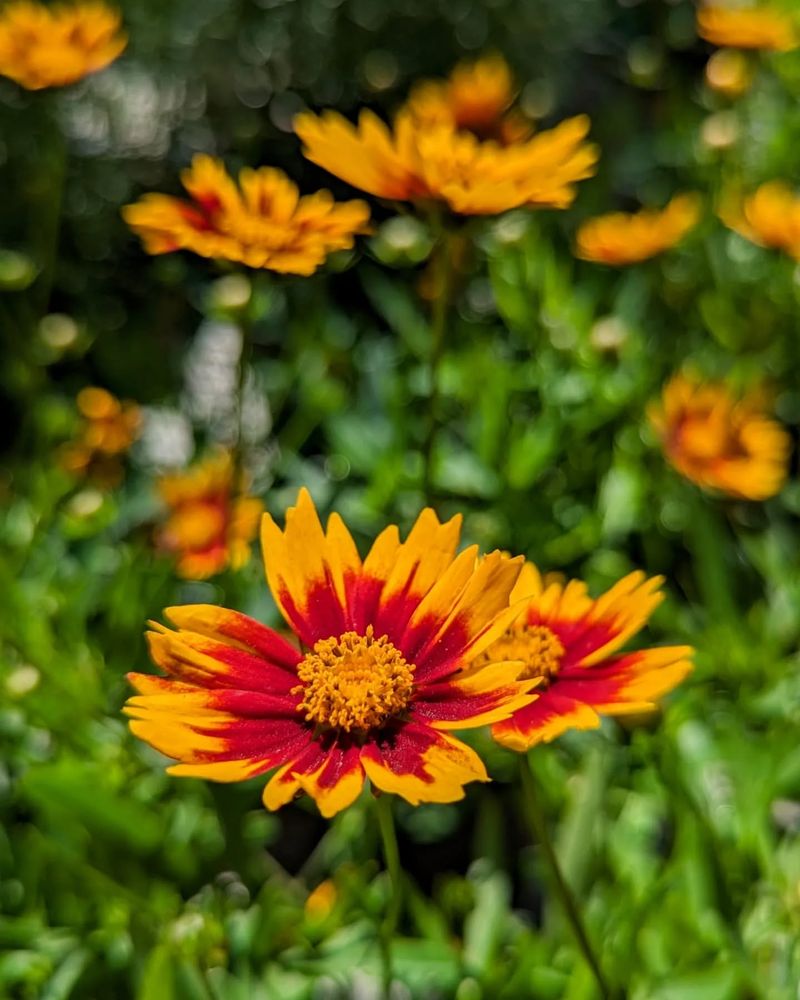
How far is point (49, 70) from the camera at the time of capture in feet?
3.56

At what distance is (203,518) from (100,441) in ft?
0.63

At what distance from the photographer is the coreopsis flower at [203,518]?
1.10 metres

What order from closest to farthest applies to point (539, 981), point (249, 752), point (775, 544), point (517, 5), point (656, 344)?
point (249, 752) < point (539, 981) < point (775, 544) < point (656, 344) < point (517, 5)

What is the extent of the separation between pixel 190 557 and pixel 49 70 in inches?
18.6

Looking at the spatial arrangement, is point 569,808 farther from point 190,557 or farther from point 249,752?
point 249,752

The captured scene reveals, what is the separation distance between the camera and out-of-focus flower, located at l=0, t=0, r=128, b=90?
108 centimetres

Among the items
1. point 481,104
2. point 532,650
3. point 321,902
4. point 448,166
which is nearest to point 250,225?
point 448,166

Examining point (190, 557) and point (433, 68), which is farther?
point (433, 68)

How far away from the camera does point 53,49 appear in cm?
111

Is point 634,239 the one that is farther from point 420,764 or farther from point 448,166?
point 420,764

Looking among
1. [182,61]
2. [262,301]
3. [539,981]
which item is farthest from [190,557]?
[182,61]

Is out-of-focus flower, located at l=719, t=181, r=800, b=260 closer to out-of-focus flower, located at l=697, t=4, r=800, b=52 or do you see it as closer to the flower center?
out-of-focus flower, located at l=697, t=4, r=800, b=52

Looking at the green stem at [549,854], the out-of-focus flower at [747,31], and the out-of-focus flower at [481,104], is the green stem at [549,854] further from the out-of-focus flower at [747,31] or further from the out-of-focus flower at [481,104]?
the out-of-focus flower at [747,31]

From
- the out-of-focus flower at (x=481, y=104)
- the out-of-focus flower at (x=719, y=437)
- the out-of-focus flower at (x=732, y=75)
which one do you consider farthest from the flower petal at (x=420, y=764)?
the out-of-focus flower at (x=732, y=75)
